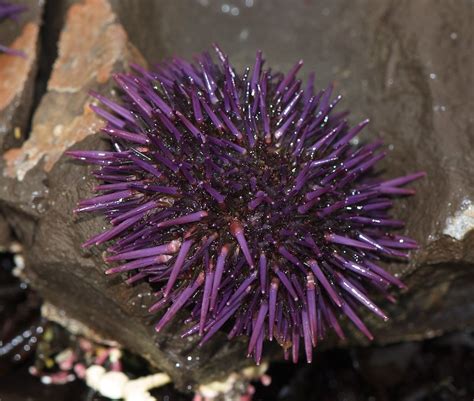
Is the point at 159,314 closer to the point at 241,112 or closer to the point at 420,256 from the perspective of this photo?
the point at 241,112

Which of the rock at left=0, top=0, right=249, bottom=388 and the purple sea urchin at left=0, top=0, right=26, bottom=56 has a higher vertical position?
the purple sea urchin at left=0, top=0, right=26, bottom=56

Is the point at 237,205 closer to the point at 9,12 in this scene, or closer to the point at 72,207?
the point at 72,207

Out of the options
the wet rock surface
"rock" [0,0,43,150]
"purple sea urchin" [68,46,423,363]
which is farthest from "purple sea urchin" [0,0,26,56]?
"purple sea urchin" [68,46,423,363]

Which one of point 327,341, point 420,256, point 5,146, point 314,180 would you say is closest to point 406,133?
point 420,256

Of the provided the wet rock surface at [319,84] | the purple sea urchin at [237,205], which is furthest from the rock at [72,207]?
the purple sea urchin at [237,205]

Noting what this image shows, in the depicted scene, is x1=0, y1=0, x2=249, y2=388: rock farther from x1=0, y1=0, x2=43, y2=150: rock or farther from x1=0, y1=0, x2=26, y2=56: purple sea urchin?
x1=0, y1=0, x2=26, y2=56: purple sea urchin

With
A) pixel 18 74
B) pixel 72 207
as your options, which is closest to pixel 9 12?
pixel 18 74

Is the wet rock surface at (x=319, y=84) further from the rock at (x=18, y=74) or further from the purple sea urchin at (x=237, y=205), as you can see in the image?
the purple sea urchin at (x=237, y=205)
